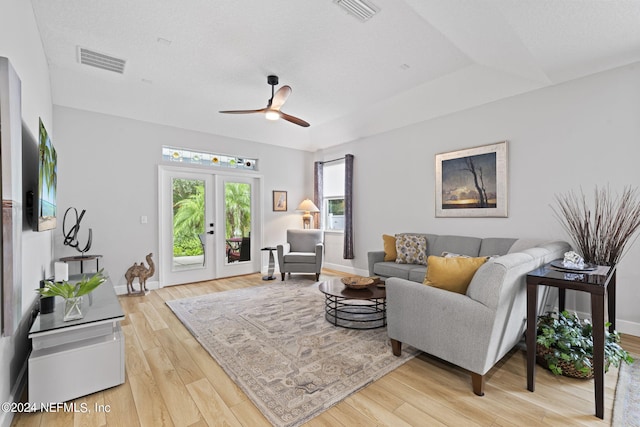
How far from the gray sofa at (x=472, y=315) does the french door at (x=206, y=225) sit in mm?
3964

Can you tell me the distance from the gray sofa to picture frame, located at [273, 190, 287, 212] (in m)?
4.22

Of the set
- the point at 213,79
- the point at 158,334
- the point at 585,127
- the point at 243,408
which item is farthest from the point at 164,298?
the point at 585,127

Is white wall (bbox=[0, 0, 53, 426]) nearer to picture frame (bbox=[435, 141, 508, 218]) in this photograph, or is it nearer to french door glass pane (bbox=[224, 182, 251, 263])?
french door glass pane (bbox=[224, 182, 251, 263])

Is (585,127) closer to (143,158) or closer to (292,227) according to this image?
(292,227)

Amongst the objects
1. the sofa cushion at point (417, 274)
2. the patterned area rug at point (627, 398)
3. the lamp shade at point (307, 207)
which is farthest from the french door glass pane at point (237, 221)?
the patterned area rug at point (627, 398)

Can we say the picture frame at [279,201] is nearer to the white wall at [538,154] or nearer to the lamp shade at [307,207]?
the lamp shade at [307,207]

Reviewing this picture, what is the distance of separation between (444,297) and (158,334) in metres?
2.77

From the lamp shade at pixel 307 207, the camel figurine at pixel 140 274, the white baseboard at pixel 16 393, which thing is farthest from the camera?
the lamp shade at pixel 307 207

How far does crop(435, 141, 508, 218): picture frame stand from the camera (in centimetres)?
377

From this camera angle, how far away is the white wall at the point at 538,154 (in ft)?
9.54

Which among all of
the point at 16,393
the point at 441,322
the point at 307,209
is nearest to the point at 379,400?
the point at 441,322

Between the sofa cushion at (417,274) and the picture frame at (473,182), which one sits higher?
the picture frame at (473,182)

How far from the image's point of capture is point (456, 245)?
3.96m

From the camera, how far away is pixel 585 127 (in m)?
3.14
